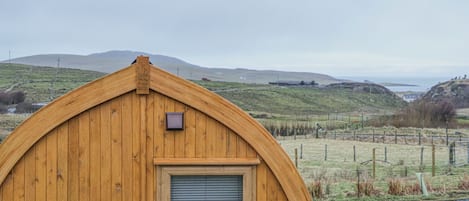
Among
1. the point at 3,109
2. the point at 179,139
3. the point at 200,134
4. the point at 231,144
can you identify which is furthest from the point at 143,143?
the point at 3,109

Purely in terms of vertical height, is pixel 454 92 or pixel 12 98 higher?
pixel 454 92

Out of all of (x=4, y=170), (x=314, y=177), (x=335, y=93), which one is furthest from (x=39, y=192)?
(x=335, y=93)

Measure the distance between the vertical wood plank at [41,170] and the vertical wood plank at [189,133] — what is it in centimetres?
158

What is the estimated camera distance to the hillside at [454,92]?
6794 cm

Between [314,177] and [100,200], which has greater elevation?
[100,200]

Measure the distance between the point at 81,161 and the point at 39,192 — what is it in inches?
22.4

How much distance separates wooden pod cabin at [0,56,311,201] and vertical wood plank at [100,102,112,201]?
1cm

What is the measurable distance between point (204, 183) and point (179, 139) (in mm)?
576

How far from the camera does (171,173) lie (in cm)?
618

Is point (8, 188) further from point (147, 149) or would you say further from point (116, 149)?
point (147, 149)

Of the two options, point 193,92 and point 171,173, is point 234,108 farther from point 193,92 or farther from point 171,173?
point 171,173

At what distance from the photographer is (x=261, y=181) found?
6273 mm

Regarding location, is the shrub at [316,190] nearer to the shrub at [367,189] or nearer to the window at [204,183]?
the shrub at [367,189]

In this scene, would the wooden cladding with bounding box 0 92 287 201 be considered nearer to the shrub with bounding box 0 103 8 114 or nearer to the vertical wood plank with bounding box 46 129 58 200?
the vertical wood plank with bounding box 46 129 58 200
